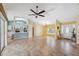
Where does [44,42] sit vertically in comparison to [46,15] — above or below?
below

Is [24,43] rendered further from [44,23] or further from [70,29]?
[70,29]

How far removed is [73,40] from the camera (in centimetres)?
561

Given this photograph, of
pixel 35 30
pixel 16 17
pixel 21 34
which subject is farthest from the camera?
pixel 35 30

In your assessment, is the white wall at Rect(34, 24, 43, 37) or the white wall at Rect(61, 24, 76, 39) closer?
the white wall at Rect(34, 24, 43, 37)

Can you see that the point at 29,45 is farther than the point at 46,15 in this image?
Yes

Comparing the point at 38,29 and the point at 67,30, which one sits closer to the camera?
the point at 38,29

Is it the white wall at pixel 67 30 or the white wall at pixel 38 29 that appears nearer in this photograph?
the white wall at pixel 38 29

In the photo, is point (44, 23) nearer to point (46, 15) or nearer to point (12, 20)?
point (46, 15)

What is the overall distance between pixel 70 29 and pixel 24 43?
2682 mm

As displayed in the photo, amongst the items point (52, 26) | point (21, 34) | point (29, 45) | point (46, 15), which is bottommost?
point (29, 45)

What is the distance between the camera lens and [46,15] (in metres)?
3.90

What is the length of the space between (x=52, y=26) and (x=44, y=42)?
790mm

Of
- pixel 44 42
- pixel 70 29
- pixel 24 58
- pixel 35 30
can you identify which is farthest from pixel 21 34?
pixel 70 29

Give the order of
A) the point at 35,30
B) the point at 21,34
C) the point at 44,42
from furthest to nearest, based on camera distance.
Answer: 1. the point at 44,42
2. the point at 35,30
3. the point at 21,34
